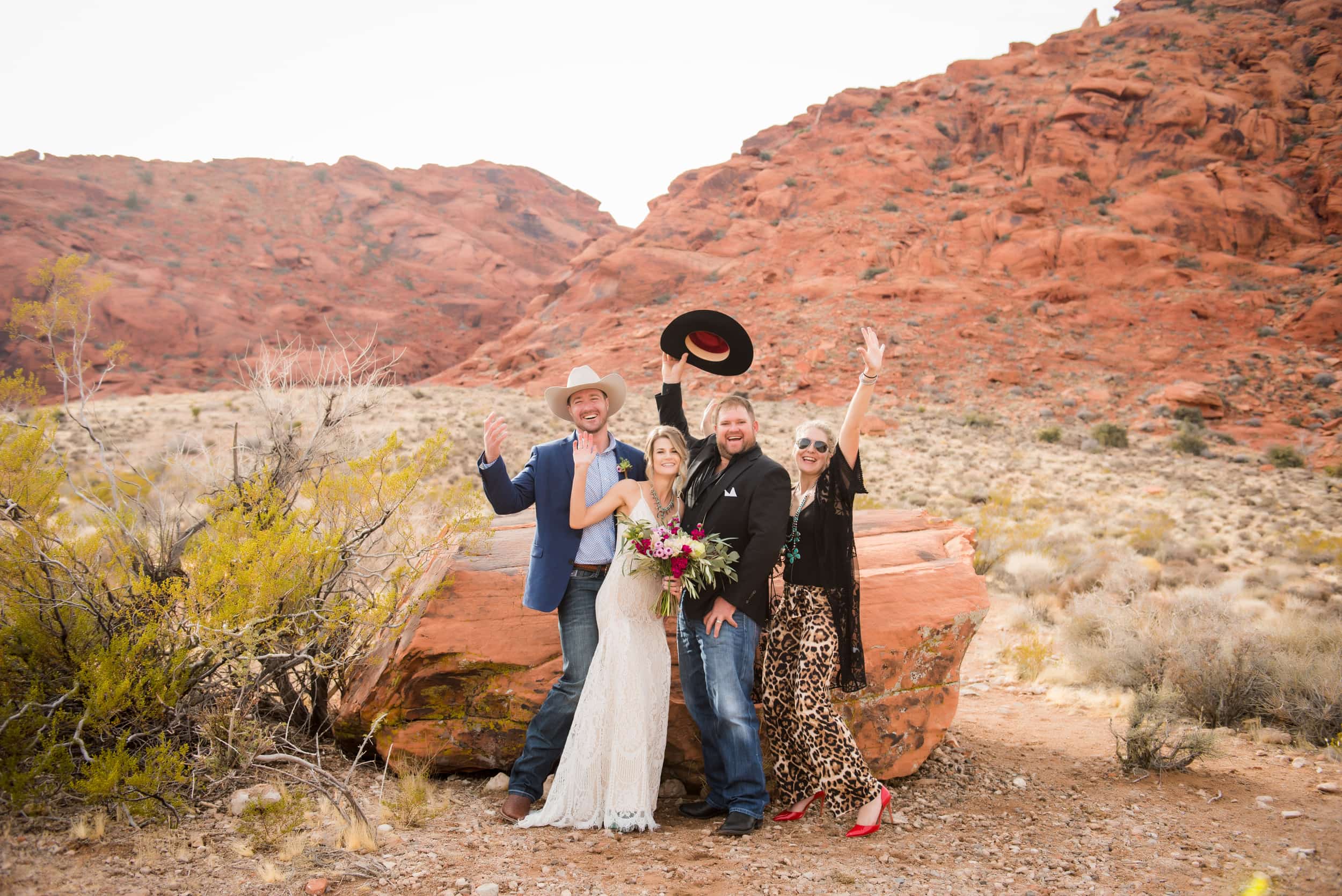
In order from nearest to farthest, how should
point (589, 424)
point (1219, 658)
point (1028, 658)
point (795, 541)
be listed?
point (795, 541), point (589, 424), point (1219, 658), point (1028, 658)

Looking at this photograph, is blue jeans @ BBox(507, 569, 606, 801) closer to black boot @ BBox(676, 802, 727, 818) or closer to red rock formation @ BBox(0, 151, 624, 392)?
black boot @ BBox(676, 802, 727, 818)

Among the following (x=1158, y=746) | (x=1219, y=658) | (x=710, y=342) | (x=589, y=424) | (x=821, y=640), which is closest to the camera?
(x=821, y=640)

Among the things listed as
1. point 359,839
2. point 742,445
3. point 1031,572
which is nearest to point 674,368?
point 742,445

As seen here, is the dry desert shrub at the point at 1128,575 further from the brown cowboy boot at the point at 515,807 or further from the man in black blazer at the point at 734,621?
the brown cowboy boot at the point at 515,807

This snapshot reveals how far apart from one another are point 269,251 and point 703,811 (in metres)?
56.0

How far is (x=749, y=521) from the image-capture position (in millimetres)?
4090

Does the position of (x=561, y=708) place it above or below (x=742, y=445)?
below

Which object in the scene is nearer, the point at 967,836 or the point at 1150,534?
the point at 967,836

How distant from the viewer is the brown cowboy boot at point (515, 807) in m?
4.02

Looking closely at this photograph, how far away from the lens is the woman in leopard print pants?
4.02m

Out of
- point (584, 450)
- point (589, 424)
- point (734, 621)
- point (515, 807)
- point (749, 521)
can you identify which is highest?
point (589, 424)

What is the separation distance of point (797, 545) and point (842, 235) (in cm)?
3526

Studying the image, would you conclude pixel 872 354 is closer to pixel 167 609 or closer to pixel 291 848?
pixel 291 848

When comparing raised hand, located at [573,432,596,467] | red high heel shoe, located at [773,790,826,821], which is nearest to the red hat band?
raised hand, located at [573,432,596,467]
